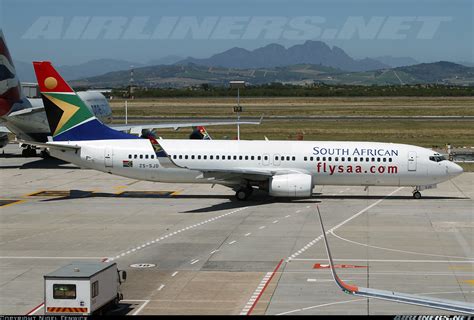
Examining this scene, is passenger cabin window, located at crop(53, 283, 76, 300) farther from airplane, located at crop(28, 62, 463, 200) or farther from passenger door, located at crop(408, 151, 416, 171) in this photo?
passenger door, located at crop(408, 151, 416, 171)

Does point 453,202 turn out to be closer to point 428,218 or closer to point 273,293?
point 428,218

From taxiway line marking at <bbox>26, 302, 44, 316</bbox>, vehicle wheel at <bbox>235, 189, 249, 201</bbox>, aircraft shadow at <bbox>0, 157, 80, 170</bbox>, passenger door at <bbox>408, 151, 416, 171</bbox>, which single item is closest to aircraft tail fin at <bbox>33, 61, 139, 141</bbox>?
vehicle wheel at <bbox>235, 189, 249, 201</bbox>

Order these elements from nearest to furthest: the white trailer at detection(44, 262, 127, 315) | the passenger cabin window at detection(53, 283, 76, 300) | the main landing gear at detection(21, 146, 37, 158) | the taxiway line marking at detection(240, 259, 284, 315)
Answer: the white trailer at detection(44, 262, 127, 315) → the passenger cabin window at detection(53, 283, 76, 300) → the taxiway line marking at detection(240, 259, 284, 315) → the main landing gear at detection(21, 146, 37, 158)

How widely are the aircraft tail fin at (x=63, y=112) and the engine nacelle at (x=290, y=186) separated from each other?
35.5ft

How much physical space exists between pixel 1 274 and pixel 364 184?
2427cm

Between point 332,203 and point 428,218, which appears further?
point 332,203

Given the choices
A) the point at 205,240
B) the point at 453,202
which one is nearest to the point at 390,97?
the point at 453,202

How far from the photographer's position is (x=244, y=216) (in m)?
40.4

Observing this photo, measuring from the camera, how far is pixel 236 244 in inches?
1305

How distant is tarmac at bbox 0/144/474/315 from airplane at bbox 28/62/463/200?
1439mm

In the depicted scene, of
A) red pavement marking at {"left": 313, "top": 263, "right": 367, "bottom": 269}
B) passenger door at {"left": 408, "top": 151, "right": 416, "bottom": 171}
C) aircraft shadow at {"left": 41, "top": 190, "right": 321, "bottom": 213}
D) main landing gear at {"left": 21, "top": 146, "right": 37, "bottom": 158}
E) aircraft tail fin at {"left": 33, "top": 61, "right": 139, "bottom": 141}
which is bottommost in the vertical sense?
red pavement marking at {"left": 313, "top": 263, "right": 367, "bottom": 269}

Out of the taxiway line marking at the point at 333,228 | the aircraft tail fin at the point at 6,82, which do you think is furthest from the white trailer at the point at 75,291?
the aircraft tail fin at the point at 6,82

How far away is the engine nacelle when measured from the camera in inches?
1722

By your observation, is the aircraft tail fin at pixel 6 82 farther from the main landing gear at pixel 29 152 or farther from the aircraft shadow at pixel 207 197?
the aircraft shadow at pixel 207 197
